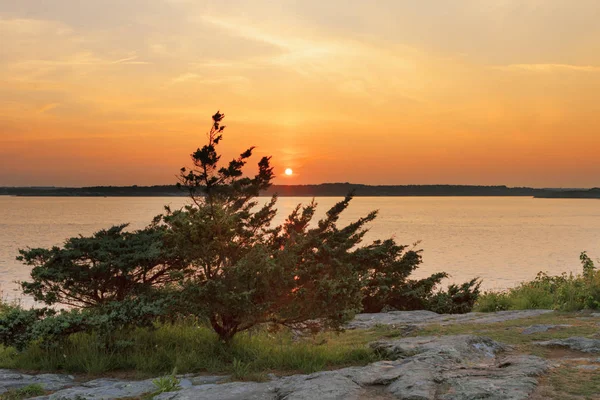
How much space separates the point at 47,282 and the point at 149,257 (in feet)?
6.65

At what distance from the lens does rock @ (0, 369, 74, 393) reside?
25.2 ft

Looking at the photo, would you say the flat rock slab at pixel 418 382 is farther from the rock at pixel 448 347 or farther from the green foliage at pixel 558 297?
the green foliage at pixel 558 297

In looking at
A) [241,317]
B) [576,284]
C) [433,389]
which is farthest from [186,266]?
[576,284]

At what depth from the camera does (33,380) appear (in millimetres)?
8039

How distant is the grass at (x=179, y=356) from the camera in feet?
27.4

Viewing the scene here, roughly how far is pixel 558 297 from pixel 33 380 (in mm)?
12118

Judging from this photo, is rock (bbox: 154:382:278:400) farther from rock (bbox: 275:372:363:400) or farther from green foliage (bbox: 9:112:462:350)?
green foliage (bbox: 9:112:462:350)

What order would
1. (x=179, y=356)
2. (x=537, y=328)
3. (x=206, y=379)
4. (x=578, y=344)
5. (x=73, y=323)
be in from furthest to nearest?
1. (x=537, y=328)
2. (x=73, y=323)
3. (x=179, y=356)
4. (x=578, y=344)
5. (x=206, y=379)

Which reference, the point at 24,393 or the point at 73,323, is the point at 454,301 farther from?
the point at 24,393

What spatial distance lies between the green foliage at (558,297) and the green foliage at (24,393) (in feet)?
36.1

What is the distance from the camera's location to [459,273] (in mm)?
36844

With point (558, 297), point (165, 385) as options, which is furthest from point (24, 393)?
point (558, 297)

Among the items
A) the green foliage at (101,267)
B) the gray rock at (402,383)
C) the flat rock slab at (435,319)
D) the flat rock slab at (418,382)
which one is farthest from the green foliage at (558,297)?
the green foliage at (101,267)

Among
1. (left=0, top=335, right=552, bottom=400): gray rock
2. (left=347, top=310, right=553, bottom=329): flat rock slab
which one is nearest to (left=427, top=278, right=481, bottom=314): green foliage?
(left=347, top=310, right=553, bottom=329): flat rock slab
